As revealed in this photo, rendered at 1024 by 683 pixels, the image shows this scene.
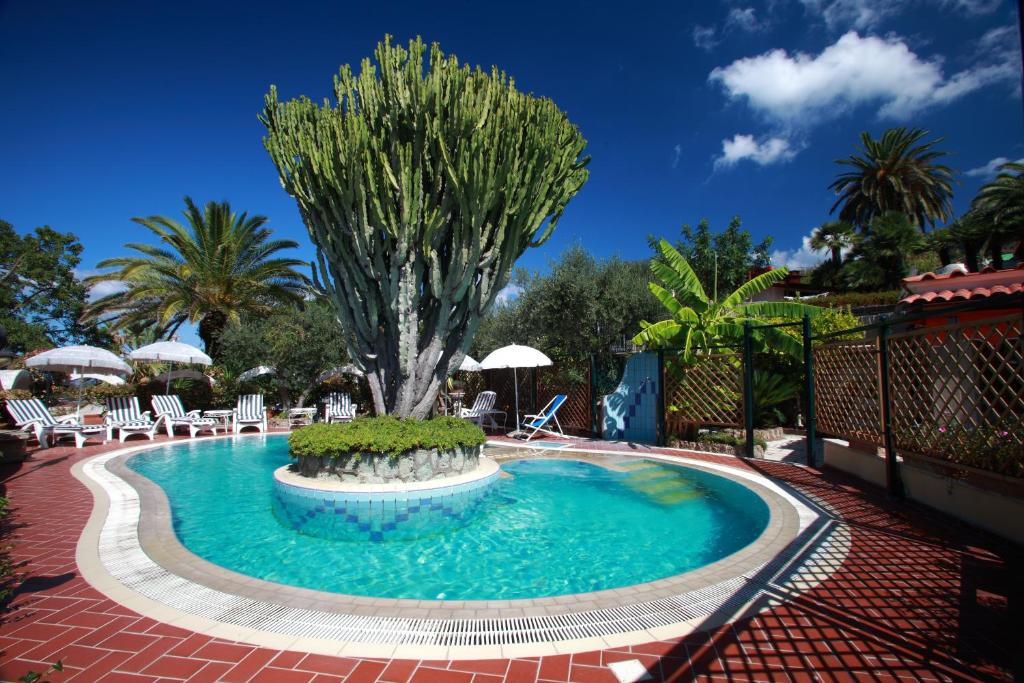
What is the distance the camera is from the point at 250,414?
15836mm

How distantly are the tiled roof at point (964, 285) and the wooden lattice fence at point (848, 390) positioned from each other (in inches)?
39.8

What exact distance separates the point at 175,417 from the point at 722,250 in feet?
88.7

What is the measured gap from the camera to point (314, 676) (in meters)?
2.72

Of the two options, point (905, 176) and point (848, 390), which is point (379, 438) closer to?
point (848, 390)

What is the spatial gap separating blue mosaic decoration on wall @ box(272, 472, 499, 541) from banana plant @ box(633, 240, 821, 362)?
20.3 ft

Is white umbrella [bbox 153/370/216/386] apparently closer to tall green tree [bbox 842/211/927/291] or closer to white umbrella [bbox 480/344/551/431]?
white umbrella [bbox 480/344/551/431]

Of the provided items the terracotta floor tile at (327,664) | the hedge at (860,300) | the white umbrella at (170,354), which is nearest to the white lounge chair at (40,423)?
the white umbrella at (170,354)

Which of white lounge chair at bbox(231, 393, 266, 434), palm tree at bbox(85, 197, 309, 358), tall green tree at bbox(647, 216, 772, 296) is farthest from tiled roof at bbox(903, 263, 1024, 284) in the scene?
tall green tree at bbox(647, 216, 772, 296)

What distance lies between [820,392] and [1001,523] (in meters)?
4.48

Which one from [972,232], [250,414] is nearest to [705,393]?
[250,414]

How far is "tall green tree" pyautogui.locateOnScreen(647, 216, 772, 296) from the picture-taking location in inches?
1104

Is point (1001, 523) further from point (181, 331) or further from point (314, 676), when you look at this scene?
point (181, 331)

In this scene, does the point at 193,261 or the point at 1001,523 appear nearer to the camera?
the point at 1001,523

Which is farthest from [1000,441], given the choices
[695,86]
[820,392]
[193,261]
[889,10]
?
[193,261]
